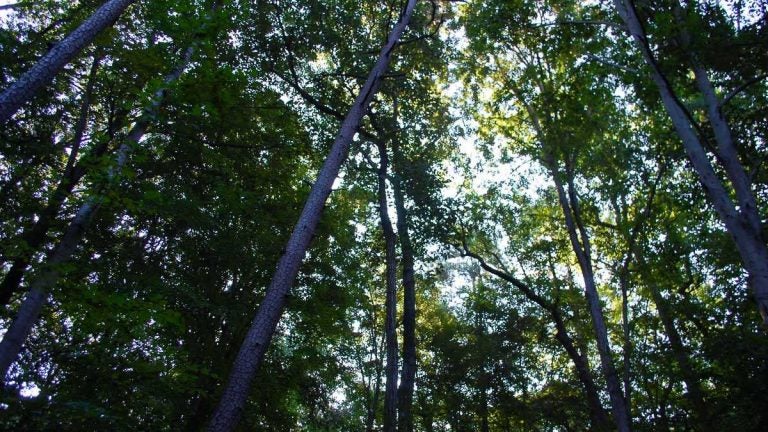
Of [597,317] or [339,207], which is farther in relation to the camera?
[339,207]

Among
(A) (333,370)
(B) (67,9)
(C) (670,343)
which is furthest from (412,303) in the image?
(B) (67,9)

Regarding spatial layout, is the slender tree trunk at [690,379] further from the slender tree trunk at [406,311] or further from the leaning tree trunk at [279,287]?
the leaning tree trunk at [279,287]

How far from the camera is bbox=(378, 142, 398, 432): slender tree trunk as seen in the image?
8.73 metres

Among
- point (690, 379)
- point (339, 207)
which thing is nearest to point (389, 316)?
point (339, 207)

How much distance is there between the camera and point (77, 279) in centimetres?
741

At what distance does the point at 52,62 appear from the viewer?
552cm

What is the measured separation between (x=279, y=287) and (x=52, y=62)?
4.16 meters

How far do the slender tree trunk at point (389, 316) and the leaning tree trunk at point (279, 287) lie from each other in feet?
14.3

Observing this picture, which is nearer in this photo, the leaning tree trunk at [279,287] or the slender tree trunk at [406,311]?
the leaning tree trunk at [279,287]

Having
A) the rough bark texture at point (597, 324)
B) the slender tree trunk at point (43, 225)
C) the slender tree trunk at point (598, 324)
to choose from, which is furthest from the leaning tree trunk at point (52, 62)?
the slender tree trunk at point (598, 324)

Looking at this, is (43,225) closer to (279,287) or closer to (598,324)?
(279,287)

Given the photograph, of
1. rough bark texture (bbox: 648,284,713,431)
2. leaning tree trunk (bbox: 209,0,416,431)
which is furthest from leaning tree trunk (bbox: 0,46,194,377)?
rough bark texture (bbox: 648,284,713,431)

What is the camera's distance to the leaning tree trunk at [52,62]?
507 cm

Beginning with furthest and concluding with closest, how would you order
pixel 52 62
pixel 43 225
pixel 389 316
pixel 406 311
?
pixel 406 311, pixel 389 316, pixel 43 225, pixel 52 62
